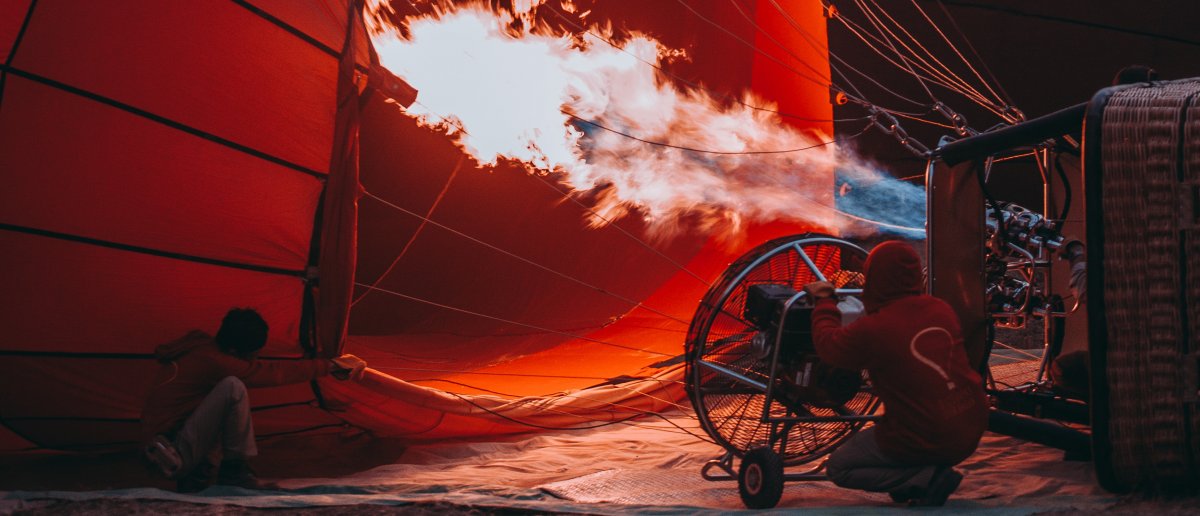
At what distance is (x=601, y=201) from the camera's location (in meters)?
5.92

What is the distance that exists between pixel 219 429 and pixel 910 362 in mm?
2209

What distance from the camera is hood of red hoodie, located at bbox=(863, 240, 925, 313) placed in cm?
258

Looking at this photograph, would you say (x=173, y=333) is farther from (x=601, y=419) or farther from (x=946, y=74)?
(x=946, y=74)

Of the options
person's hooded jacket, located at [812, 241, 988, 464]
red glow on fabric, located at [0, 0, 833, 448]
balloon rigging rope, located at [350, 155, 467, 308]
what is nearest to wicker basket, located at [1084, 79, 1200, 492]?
person's hooded jacket, located at [812, 241, 988, 464]

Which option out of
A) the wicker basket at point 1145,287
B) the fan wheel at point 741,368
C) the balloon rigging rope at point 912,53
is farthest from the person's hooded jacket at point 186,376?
the balloon rigging rope at point 912,53

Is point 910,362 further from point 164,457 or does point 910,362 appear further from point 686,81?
point 686,81

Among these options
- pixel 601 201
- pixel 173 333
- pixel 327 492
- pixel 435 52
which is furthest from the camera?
pixel 601 201

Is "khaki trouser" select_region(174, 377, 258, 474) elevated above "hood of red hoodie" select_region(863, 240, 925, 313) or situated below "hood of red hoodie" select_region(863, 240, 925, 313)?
below

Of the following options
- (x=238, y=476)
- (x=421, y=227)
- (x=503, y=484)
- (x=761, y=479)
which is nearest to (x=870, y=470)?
(x=761, y=479)

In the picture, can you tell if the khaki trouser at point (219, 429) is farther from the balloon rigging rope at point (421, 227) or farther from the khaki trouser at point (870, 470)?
the balloon rigging rope at point (421, 227)

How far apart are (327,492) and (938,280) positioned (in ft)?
7.10

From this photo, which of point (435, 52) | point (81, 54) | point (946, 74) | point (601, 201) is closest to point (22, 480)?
point (81, 54)

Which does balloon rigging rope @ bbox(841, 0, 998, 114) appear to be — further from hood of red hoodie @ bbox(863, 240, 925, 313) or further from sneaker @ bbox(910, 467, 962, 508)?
sneaker @ bbox(910, 467, 962, 508)

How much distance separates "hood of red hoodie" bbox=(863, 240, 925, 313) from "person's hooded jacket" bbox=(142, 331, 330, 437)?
2.03 meters
